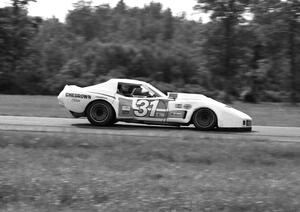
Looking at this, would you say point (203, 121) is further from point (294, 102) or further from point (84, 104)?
point (294, 102)

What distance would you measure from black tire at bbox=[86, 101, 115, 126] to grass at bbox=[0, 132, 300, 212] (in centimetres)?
310

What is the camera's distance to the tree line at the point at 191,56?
3594 centimetres

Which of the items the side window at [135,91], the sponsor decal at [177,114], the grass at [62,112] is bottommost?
the grass at [62,112]

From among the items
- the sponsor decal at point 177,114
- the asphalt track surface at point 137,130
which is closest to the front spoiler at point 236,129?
the asphalt track surface at point 137,130

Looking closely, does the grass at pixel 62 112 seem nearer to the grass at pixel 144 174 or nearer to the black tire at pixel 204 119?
the black tire at pixel 204 119

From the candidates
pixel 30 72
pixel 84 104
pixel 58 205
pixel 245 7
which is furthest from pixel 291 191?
pixel 30 72

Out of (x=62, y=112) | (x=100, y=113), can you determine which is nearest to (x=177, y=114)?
(x=100, y=113)

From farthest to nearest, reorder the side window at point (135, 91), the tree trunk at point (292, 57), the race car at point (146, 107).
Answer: the tree trunk at point (292, 57), the side window at point (135, 91), the race car at point (146, 107)

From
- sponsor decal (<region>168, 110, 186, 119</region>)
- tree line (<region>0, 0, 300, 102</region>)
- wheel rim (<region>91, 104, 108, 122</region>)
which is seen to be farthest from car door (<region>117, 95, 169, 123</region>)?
tree line (<region>0, 0, 300, 102</region>)

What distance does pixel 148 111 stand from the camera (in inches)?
603

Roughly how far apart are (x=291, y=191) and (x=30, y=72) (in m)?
40.4

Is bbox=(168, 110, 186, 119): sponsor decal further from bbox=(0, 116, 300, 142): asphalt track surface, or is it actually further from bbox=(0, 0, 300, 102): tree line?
bbox=(0, 0, 300, 102): tree line

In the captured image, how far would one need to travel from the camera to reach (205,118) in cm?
1520

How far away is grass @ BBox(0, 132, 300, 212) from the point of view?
693 cm
